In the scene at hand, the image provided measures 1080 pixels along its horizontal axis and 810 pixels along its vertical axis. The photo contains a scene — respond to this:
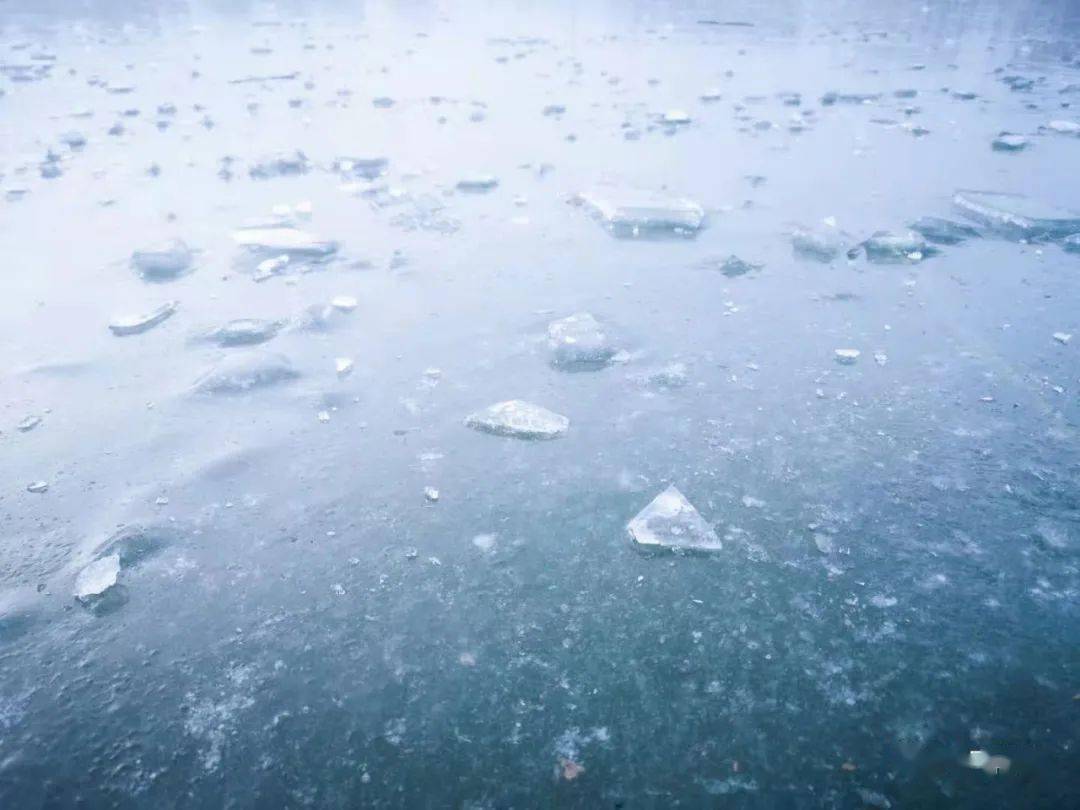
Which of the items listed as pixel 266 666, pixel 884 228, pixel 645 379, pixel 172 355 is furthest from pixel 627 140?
pixel 266 666

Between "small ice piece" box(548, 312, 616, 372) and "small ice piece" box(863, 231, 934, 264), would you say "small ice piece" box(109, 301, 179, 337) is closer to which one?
"small ice piece" box(548, 312, 616, 372)

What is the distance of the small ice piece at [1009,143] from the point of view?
6062 mm

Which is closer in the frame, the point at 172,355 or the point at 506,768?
the point at 506,768

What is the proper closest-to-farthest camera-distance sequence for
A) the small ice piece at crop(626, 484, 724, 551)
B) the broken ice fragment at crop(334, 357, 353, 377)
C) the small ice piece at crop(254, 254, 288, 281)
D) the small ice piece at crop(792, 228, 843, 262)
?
1. the small ice piece at crop(626, 484, 724, 551)
2. the broken ice fragment at crop(334, 357, 353, 377)
3. the small ice piece at crop(254, 254, 288, 281)
4. the small ice piece at crop(792, 228, 843, 262)

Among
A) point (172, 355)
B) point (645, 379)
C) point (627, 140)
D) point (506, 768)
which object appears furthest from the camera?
point (627, 140)

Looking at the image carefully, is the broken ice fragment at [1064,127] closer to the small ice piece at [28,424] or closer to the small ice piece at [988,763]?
the small ice piece at [988,763]

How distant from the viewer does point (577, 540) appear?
217cm

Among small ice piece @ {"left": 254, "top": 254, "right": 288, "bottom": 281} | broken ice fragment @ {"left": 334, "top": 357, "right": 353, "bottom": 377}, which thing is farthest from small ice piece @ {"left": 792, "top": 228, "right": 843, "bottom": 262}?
small ice piece @ {"left": 254, "top": 254, "right": 288, "bottom": 281}

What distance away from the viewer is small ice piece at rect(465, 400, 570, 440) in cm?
268

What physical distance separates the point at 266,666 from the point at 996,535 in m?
2.30

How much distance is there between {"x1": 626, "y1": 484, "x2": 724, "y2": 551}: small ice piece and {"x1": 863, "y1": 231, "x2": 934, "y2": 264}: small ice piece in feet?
9.03

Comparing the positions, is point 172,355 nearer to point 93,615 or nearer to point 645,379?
point 93,615

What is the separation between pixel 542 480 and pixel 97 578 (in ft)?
4.82

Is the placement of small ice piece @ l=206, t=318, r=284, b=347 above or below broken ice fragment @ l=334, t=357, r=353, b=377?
above
